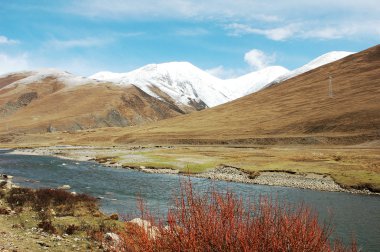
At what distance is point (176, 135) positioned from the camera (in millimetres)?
176500

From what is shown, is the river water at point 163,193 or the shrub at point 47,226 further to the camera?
the river water at point 163,193

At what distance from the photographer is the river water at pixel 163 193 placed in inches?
1374

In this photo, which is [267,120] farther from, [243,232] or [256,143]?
[243,232]

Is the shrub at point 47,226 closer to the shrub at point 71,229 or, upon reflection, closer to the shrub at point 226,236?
the shrub at point 71,229

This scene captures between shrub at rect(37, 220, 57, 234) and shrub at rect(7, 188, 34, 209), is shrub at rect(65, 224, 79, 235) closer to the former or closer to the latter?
shrub at rect(37, 220, 57, 234)

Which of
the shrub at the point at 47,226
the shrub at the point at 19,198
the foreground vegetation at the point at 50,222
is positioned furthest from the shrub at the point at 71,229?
the shrub at the point at 19,198

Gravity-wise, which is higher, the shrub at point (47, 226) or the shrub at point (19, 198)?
the shrub at point (19, 198)

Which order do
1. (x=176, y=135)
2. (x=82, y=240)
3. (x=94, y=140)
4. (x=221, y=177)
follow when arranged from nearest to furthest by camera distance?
(x=82, y=240) < (x=221, y=177) < (x=176, y=135) < (x=94, y=140)

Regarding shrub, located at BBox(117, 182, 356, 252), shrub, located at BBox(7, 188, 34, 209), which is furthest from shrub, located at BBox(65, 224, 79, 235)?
shrub, located at BBox(117, 182, 356, 252)

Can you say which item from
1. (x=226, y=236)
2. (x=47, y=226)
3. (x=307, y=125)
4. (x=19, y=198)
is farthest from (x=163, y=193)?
(x=307, y=125)

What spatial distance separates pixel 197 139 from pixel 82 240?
13883cm

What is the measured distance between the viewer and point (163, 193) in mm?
50906

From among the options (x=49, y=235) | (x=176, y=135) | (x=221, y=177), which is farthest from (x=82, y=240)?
(x=176, y=135)

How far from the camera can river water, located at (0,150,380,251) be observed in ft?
115
